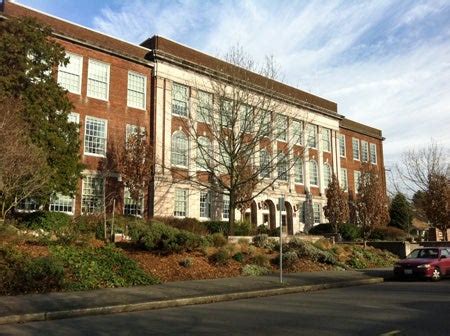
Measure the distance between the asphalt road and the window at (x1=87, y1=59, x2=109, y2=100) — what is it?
2098cm

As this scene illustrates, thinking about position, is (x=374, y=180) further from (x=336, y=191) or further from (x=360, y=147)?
(x=360, y=147)

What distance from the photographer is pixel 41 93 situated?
2239cm

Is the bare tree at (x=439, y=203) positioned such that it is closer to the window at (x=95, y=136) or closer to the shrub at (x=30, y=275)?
the window at (x=95, y=136)

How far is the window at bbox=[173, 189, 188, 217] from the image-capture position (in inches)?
1321

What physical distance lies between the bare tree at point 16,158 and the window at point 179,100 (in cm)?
1584

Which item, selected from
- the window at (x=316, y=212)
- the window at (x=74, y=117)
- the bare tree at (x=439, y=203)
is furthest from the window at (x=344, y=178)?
the window at (x=74, y=117)

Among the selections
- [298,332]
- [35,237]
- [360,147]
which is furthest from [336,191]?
[298,332]

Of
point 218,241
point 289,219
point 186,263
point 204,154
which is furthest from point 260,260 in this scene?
point 289,219

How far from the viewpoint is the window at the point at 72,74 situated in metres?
29.2

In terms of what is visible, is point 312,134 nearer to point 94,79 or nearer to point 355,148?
point 355,148

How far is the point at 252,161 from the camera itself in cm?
2980

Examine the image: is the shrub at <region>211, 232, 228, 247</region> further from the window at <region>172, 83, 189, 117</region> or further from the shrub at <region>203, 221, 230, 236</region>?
the window at <region>172, 83, 189, 117</region>

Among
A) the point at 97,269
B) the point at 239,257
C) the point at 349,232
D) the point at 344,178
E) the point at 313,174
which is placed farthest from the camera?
the point at 344,178

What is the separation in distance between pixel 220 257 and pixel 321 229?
24.9m
